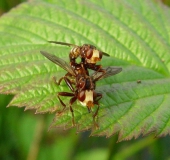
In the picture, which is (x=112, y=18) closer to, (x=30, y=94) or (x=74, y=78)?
(x=74, y=78)

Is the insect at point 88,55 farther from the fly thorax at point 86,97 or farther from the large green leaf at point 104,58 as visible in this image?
the fly thorax at point 86,97

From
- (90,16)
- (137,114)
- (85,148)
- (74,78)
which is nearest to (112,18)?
(90,16)

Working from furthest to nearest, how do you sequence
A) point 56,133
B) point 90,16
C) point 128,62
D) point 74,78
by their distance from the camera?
1. point 56,133
2. point 90,16
3. point 128,62
4. point 74,78

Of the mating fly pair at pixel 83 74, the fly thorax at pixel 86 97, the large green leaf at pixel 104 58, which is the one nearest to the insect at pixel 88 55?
the mating fly pair at pixel 83 74

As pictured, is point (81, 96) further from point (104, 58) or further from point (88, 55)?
point (104, 58)

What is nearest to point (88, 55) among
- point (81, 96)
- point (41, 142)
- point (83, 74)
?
point (83, 74)
